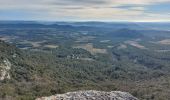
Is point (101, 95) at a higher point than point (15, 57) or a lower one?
higher

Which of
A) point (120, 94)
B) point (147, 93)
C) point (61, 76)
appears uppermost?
point (120, 94)

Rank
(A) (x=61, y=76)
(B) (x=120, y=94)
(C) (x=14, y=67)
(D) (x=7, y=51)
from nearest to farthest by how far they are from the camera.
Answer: (B) (x=120, y=94) → (C) (x=14, y=67) → (A) (x=61, y=76) → (D) (x=7, y=51)

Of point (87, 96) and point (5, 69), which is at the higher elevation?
point (87, 96)

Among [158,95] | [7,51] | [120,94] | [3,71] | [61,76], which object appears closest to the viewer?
[120,94]

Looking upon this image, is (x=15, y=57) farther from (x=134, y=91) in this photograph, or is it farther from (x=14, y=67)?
(x=134, y=91)

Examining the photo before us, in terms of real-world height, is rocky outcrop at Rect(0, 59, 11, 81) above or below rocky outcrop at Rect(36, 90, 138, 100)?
below

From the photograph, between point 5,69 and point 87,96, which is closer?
point 87,96

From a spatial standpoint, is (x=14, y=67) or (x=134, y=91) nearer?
(x=134, y=91)

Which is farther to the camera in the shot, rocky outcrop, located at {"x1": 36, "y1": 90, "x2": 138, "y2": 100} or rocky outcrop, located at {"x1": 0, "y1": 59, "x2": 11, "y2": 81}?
rocky outcrop, located at {"x1": 0, "y1": 59, "x2": 11, "y2": 81}

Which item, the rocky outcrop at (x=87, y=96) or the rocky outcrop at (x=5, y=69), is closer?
the rocky outcrop at (x=87, y=96)

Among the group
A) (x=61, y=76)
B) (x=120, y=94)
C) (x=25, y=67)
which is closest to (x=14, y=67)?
(x=25, y=67)

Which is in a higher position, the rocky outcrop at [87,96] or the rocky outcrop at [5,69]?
the rocky outcrop at [87,96]
